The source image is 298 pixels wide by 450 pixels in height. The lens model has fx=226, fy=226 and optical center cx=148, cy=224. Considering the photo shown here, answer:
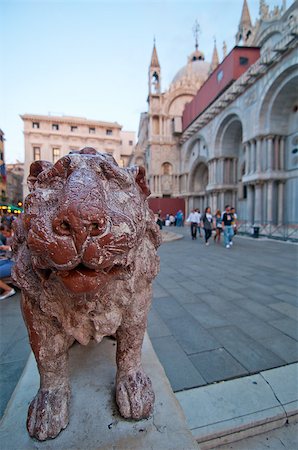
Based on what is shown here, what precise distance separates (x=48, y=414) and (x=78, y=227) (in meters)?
1.08

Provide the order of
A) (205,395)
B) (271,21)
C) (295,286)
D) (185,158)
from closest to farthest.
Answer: (205,395), (295,286), (271,21), (185,158)

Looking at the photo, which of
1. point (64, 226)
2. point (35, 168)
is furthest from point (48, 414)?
point (35, 168)

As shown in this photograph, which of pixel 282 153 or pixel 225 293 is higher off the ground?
pixel 282 153

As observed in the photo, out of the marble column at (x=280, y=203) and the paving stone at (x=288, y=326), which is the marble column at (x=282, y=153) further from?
the paving stone at (x=288, y=326)

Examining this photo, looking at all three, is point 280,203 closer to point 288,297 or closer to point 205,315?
point 288,297

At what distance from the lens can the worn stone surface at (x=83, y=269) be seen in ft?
2.55

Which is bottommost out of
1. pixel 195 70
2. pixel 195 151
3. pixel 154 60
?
pixel 195 151

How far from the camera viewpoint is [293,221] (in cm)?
1307

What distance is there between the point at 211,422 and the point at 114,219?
4.70ft

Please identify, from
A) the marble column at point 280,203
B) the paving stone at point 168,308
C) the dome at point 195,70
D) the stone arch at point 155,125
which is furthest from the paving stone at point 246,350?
the dome at point 195,70

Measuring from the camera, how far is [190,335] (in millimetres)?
2422

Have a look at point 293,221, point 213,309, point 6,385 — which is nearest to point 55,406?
point 6,385

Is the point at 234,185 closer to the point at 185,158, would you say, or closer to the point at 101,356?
the point at 185,158

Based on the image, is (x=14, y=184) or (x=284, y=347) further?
(x=14, y=184)
